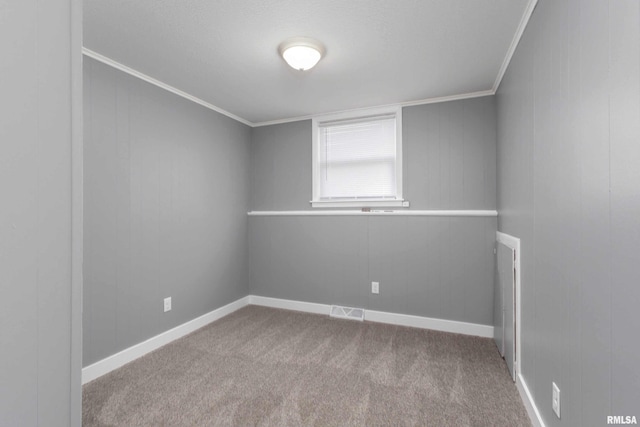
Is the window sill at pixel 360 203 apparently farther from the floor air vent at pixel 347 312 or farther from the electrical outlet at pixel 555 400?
the electrical outlet at pixel 555 400

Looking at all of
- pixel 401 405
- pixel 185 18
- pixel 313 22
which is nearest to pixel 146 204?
pixel 185 18

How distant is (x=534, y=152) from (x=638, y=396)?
119 centimetres

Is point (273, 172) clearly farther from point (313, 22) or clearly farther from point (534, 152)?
point (534, 152)

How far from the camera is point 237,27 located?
1.85 m

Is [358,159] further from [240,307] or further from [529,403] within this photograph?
[529,403]

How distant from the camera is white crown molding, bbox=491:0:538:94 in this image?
165 centimetres

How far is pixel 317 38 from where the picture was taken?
6.47 ft

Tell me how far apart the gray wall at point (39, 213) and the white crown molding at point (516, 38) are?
2063mm

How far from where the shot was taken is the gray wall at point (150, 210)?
7.08 feet

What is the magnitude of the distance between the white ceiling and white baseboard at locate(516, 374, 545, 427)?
2.17 meters

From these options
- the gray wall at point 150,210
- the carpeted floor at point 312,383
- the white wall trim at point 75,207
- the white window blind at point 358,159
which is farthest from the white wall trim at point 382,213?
the white wall trim at point 75,207

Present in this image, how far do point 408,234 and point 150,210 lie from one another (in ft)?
7.93

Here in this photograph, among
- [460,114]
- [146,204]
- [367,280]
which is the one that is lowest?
[367,280]

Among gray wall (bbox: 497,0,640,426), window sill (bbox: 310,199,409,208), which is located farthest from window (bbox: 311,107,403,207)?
gray wall (bbox: 497,0,640,426)
